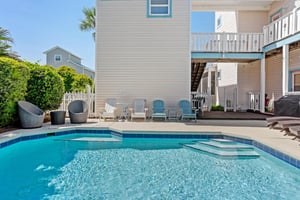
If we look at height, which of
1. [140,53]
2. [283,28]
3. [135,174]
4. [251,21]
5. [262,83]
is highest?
[251,21]

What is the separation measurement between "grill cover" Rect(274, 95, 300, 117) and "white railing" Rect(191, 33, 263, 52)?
12.8ft

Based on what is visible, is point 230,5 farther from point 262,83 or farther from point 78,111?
point 78,111

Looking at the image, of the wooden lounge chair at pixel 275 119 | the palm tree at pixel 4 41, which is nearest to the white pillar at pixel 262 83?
the wooden lounge chair at pixel 275 119

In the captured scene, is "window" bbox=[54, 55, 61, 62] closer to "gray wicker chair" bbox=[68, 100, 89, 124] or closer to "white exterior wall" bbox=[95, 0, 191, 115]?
"white exterior wall" bbox=[95, 0, 191, 115]

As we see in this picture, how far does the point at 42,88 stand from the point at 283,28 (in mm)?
9728

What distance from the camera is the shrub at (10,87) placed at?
7352 mm

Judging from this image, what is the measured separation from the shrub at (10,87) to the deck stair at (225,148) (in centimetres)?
539

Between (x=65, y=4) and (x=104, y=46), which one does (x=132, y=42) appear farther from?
(x=65, y=4)

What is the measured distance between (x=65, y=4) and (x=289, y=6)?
1246 centimetres

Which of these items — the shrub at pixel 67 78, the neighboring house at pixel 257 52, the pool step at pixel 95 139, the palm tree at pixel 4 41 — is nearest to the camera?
the pool step at pixel 95 139

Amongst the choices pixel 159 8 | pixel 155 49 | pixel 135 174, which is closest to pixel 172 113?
pixel 155 49

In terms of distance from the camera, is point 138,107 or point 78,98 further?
point 78,98

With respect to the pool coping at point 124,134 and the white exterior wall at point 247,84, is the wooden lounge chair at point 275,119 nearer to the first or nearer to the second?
the pool coping at point 124,134

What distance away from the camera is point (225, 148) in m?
6.39
